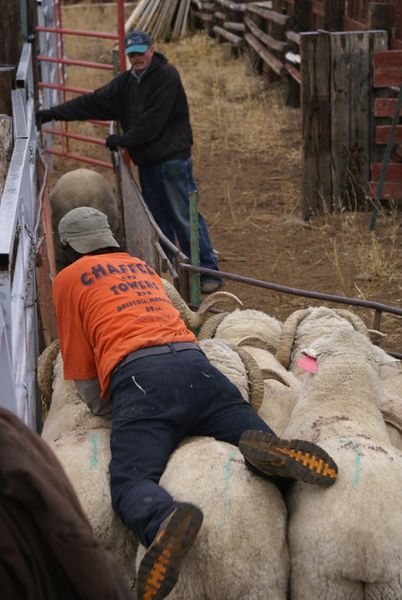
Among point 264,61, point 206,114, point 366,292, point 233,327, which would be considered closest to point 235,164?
point 206,114

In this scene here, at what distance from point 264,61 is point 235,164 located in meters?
5.66

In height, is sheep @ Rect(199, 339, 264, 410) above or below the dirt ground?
above

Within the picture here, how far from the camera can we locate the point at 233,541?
11.4ft

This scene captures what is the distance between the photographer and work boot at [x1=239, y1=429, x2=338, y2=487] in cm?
353

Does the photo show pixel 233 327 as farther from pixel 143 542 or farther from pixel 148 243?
pixel 143 542

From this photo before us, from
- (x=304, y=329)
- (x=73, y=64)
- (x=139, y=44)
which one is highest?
(x=139, y=44)

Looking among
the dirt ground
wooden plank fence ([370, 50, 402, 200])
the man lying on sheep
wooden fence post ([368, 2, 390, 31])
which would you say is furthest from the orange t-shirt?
wooden fence post ([368, 2, 390, 31])

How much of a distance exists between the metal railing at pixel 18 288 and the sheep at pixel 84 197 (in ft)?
6.49

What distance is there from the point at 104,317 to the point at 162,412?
58 centimetres

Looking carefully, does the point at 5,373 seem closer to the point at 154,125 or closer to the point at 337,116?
the point at 154,125

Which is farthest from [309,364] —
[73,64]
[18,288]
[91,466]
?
[73,64]

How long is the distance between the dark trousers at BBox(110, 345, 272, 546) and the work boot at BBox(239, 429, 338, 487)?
40cm

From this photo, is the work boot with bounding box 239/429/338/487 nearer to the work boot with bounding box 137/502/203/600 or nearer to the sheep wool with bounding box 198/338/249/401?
the work boot with bounding box 137/502/203/600

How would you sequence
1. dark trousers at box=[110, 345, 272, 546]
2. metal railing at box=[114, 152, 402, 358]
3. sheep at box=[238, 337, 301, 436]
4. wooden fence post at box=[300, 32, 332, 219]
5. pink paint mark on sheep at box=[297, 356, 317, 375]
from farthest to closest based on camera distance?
wooden fence post at box=[300, 32, 332, 219]
metal railing at box=[114, 152, 402, 358]
sheep at box=[238, 337, 301, 436]
pink paint mark on sheep at box=[297, 356, 317, 375]
dark trousers at box=[110, 345, 272, 546]
